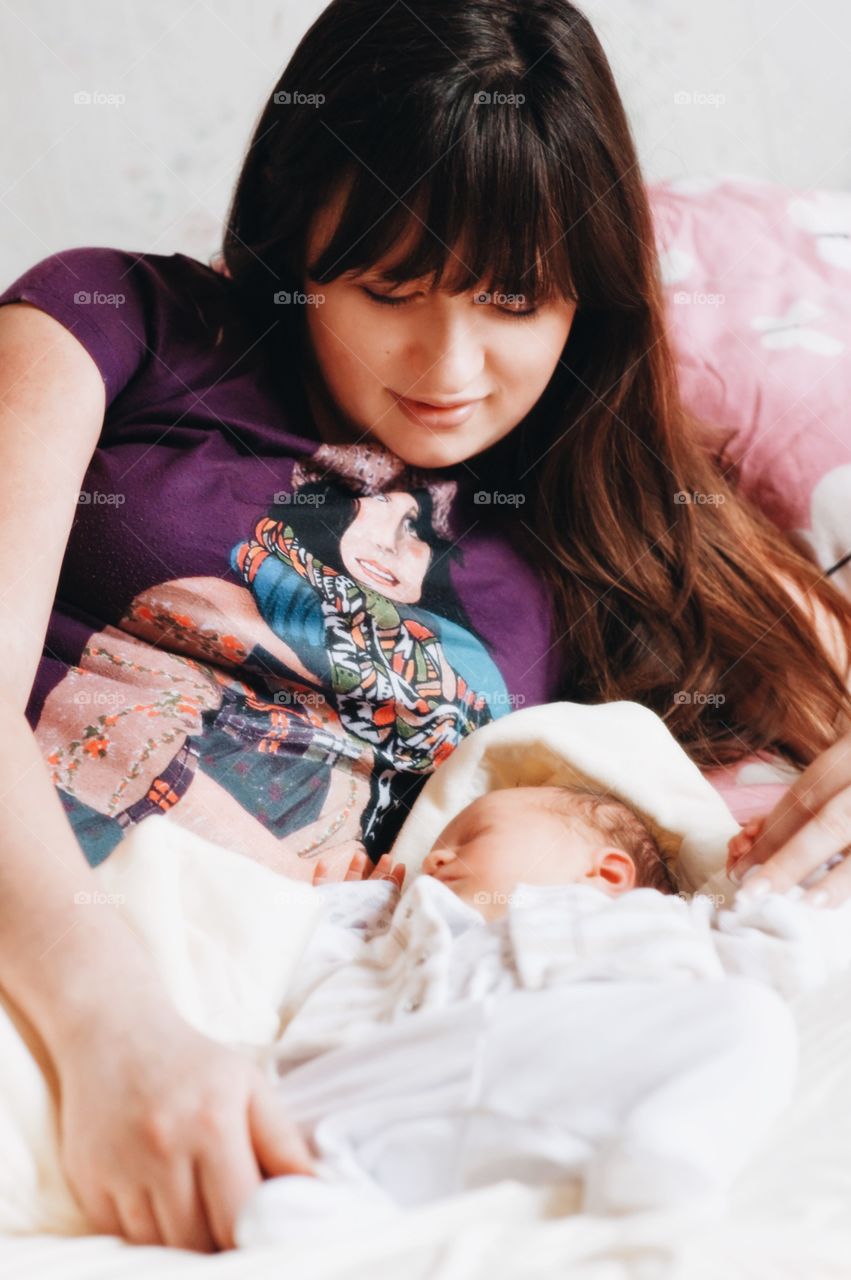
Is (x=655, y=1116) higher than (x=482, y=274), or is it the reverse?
(x=482, y=274)

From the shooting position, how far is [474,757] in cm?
104

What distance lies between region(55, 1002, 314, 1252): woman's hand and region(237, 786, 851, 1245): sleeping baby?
0.08 feet

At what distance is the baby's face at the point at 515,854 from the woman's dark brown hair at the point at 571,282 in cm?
36

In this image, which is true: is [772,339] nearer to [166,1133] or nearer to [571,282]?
[571,282]

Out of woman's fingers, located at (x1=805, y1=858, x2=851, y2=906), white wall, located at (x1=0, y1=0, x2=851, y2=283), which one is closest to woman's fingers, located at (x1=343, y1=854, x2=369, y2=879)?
woman's fingers, located at (x1=805, y1=858, x2=851, y2=906)

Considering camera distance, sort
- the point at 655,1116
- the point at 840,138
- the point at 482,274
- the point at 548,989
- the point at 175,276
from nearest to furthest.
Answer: the point at 655,1116, the point at 548,989, the point at 482,274, the point at 175,276, the point at 840,138

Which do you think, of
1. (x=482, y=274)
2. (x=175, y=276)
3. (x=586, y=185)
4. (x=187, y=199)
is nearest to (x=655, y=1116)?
(x=482, y=274)

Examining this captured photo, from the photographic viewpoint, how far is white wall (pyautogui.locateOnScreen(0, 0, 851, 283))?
1.77m

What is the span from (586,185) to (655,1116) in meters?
0.78

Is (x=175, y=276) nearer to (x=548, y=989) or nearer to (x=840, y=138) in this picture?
(x=548, y=989)

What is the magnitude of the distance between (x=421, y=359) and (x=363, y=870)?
0.43m

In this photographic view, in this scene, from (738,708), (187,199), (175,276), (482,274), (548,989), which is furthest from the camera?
(187,199)

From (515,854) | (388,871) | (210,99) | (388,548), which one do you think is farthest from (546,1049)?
(210,99)

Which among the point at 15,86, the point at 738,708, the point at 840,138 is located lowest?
the point at 738,708
